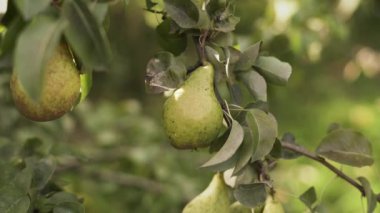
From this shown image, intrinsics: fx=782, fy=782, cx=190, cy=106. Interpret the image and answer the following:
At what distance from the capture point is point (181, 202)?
1.78m

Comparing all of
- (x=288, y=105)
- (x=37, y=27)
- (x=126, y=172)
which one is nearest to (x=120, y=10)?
(x=288, y=105)

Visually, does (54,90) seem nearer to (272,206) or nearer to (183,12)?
(183,12)

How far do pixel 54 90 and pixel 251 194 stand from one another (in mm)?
249

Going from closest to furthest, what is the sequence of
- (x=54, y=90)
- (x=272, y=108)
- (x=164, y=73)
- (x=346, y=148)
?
(x=54, y=90), (x=164, y=73), (x=346, y=148), (x=272, y=108)

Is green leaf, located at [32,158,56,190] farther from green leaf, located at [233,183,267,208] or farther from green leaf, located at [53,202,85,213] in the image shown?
green leaf, located at [233,183,267,208]

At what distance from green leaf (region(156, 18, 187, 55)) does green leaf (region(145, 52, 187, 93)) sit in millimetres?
39

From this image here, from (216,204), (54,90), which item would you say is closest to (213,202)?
(216,204)

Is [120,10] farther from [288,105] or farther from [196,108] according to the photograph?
[196,108]

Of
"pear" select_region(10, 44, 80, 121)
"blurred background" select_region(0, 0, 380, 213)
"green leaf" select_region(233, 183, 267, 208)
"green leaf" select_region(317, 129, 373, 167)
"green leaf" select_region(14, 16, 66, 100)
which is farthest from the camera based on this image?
"blurred background" select_region(0, 0, 380, 213)

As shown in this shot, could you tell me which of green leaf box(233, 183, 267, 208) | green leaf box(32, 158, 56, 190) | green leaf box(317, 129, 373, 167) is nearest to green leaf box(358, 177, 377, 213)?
green leaf box(317, 129, 373, 167)

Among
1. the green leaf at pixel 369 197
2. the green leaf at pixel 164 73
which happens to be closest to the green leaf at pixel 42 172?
the green leaf at pixel 164 73

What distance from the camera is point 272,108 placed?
2.60 meters

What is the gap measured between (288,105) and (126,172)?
39.3 inches

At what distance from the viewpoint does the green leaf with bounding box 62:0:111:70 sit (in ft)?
2.11
